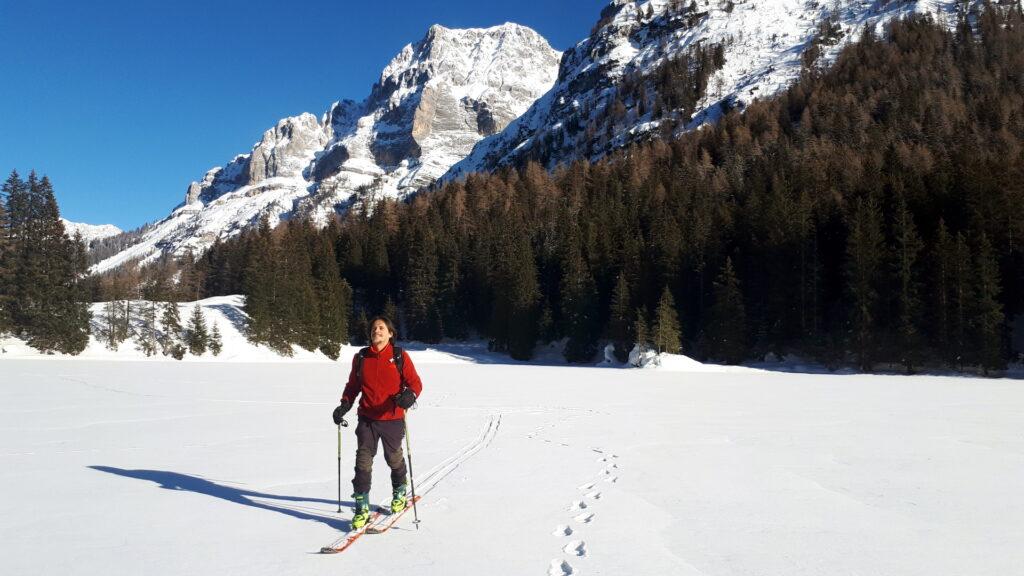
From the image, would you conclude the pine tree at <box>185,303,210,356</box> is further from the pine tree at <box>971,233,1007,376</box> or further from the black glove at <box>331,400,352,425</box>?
the pine tree at <box>971,233,1007,376</box>

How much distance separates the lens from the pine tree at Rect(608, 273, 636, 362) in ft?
152

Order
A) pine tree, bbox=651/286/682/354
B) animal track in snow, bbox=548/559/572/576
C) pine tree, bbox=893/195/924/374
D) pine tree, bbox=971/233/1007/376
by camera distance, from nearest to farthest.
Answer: animal track in snow, bbox=548/559/572/576 → pine tree, bbox=971/233/1007/376 → pine tree, bbox=893/195/924/374 → pine tree, bbox=651/286/682/354

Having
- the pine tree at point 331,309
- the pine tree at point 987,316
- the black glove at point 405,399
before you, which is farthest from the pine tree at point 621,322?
the black glove at point 405,399

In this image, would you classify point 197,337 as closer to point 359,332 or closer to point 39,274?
point 39,274

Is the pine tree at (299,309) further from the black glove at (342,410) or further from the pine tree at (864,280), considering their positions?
the black glove at (342,410)

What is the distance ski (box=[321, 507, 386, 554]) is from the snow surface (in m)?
0.10

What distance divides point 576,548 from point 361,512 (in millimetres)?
2087

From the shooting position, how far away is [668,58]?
124m

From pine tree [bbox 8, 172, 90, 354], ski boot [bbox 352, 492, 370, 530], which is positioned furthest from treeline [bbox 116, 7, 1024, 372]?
ski boot [bbox 352, 492, 370, 530]

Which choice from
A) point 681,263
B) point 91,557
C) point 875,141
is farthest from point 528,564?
point 875,141

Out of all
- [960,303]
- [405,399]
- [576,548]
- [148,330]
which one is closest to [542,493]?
[576,548]

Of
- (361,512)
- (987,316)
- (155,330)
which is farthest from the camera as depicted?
(155,330)

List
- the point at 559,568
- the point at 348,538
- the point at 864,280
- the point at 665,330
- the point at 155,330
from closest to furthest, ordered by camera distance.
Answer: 1. the point at 559,568
2. the point at 348,538
3. the point at 864,280
4. the point at 665,330
5. the point at 155,330

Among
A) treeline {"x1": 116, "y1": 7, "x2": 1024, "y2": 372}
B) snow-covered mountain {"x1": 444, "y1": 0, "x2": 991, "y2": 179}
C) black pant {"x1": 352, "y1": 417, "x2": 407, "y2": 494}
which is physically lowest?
black pant {"x1": 352, "y1": 417, "x2": 407, "y2": 494}
